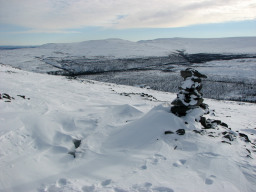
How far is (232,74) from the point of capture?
233ft

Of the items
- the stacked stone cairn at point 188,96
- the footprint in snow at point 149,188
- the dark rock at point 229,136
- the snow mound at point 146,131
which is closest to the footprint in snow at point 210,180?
the footprint in snow at point 149,188

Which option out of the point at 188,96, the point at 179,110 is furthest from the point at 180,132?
the point at 188,96

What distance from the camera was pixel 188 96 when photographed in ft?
31.8

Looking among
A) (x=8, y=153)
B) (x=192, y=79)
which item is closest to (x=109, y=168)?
(x=8, y=153)

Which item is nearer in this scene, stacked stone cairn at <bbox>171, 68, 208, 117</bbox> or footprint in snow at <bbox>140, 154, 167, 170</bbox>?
footprint in snow at <bbox>140, 154, 167, 170</bbox>

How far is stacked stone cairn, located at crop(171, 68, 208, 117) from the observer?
935cm

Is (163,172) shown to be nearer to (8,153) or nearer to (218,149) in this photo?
(218,149)

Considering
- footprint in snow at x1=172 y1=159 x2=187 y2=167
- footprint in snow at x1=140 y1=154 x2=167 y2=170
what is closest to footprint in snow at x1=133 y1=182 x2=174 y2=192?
footprint in snow at x1=140 y1=154 x2=167 y2=170

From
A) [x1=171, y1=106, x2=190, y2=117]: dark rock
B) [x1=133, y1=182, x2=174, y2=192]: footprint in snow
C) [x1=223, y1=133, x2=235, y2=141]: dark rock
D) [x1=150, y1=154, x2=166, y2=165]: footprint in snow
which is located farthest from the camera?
[x1=171, y1=106, x2=190, y2=117]: dark rock

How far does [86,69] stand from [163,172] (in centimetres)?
8706

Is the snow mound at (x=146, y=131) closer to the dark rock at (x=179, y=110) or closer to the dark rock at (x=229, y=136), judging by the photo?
the dark rock at (x=179, y=110)

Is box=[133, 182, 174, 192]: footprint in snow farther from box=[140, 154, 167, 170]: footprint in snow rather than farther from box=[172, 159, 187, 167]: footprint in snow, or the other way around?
box=[172, 159, 187, 167]: footprint in snow

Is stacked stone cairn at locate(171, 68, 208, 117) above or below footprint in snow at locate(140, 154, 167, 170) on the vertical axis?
above

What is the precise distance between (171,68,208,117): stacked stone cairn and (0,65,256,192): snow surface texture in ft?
1.50
